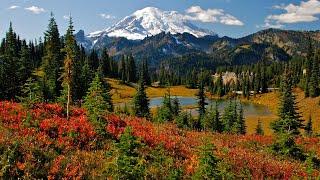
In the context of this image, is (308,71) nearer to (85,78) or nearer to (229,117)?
(229,117)

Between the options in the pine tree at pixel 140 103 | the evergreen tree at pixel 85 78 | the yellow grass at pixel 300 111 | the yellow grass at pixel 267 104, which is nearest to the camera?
the pine tree at pixel 140 103

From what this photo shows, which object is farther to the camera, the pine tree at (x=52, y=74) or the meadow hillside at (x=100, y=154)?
the pine tree at (x=52, y=74)

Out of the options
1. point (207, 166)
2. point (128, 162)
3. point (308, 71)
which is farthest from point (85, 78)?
point (308, 71)

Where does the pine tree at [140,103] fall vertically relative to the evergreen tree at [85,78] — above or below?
below

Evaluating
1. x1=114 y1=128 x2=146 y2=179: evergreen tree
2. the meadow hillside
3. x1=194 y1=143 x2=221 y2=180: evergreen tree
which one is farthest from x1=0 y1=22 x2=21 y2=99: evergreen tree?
x1=194 y1=143 x2=221 y2=180: evergreen tree

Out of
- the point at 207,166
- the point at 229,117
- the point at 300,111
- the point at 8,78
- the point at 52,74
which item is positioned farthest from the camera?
the point at 300,111

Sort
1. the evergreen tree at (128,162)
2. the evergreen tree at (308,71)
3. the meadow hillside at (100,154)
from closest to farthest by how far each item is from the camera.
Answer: the evergreen tree at (128,162), the meadow hillside at (100,154), the evergreen tree at (308,71)

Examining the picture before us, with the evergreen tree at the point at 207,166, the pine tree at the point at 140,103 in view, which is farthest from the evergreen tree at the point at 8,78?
the evergreen tree at the point at 207,166

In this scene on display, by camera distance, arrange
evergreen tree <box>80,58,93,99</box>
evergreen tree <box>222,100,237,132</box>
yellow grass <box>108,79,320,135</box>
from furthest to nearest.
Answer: yellow grass <box>108,79,320,135</box>, evergreen tree <box>222,100,237,132</box>, evergreen tree <box>80,58,93,99</box>

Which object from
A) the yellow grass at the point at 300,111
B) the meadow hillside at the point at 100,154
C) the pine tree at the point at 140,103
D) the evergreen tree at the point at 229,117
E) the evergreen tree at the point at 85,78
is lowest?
the yellow grass at the point at 300,111

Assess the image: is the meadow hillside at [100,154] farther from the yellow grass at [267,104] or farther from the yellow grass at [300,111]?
the yellow grass at [300,111]

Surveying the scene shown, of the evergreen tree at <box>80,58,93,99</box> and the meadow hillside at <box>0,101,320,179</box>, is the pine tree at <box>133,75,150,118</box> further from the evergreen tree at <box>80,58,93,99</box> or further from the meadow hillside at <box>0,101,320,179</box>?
the meadow hillside at <box>0,101,320,179</box>

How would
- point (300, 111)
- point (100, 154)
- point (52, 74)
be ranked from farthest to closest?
1. point (300, 111)
2. point (52, 74)
3. point (100, 154)

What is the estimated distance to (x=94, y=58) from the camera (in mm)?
198375
